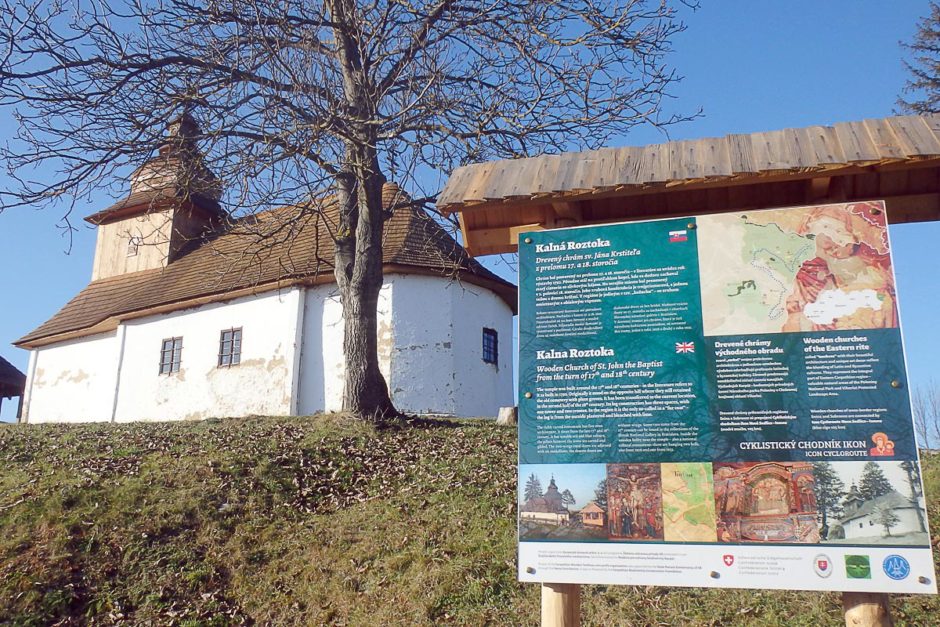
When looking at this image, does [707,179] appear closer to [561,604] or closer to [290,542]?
[561,604]

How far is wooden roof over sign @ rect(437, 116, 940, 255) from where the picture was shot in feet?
14.2

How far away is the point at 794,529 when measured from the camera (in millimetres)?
3814

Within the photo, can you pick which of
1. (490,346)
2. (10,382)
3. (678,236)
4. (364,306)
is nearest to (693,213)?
(678,236)

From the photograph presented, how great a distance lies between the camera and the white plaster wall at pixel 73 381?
2336 cm

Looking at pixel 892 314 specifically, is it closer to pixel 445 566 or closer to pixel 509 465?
pixel 445 566

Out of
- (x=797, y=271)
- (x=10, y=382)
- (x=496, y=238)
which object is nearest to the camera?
(x=797, y=271)

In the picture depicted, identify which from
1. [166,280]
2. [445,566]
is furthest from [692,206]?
[166,280]

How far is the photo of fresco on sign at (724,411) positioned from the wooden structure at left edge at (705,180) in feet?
0.88

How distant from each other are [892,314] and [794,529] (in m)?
1.20

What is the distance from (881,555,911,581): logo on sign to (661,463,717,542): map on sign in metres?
0.78

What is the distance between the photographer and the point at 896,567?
3691 mm

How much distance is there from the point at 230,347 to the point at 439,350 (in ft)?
19.2

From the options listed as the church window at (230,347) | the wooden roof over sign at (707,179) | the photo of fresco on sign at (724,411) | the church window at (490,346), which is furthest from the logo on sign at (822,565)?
the church window at (230,347)

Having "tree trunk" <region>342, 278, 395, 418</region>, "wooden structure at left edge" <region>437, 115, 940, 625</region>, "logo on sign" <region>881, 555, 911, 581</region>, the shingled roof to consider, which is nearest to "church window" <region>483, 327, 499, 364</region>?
the shingled roof
